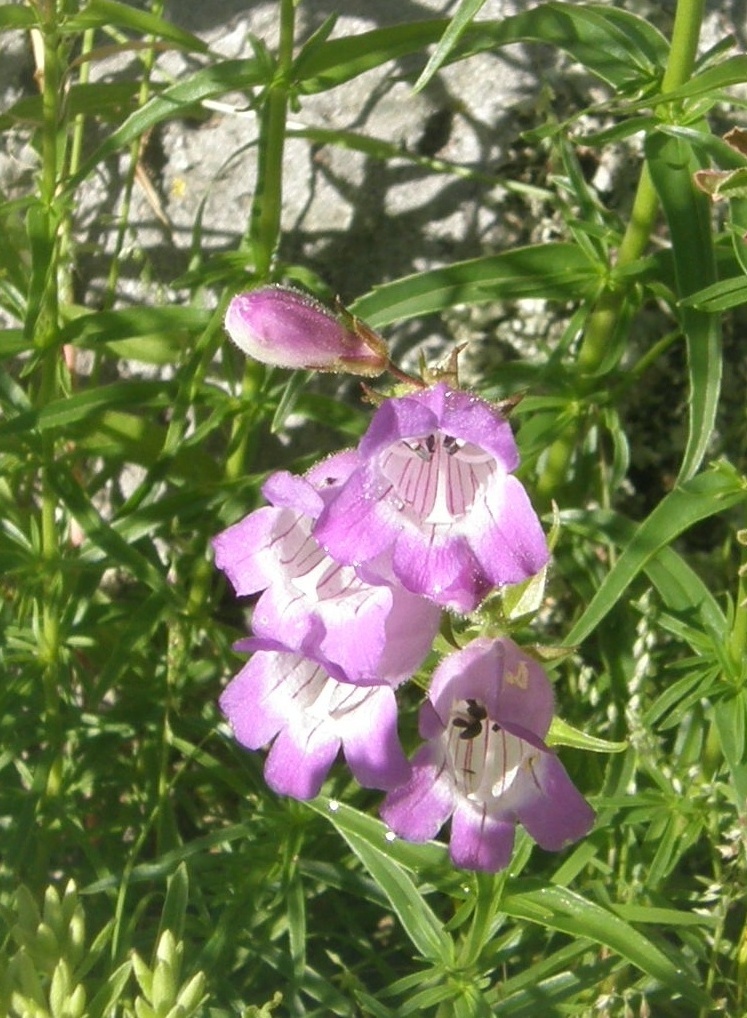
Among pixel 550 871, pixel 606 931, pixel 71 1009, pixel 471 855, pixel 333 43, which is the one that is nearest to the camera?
pixel 71 1009

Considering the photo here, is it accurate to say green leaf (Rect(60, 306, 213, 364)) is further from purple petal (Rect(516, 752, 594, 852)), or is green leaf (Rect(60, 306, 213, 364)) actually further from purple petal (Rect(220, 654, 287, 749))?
purple petal (Rect(516, 752, 594, 852))

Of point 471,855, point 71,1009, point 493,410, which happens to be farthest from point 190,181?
point 71,1009

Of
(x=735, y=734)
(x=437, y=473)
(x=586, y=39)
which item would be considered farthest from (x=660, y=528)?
(x=586, y=39)

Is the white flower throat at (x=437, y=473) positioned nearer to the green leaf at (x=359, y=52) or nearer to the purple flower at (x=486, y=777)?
the purple flower at (x=486, y=777)

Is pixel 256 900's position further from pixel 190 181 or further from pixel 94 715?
pixel 190 181

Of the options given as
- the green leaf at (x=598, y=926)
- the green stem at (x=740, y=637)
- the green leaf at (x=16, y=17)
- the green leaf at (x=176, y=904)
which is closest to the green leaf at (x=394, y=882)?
the green leaf at (x=598, y=926)

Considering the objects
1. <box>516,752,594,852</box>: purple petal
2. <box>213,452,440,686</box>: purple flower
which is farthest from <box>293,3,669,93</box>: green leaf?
<box>516,752,594,852</box>: purple petal

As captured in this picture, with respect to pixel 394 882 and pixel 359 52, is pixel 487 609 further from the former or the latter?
pixel 359 52
